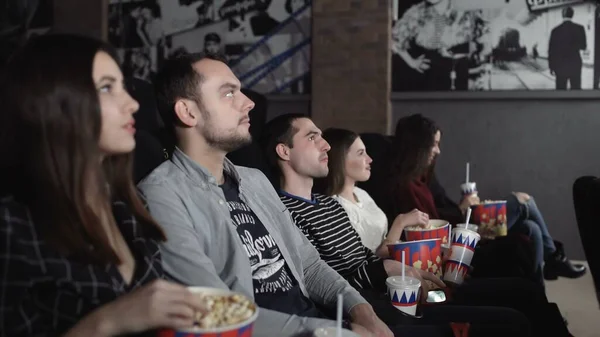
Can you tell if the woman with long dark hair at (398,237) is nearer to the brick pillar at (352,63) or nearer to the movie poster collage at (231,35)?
the brick pillar at (352,63)

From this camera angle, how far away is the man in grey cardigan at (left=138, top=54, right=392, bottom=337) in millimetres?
1185

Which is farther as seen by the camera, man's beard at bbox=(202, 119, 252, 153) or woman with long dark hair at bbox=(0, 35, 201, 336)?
man's beard at bbox=(202, 119, 252, 153)

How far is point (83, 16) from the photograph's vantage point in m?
4.33

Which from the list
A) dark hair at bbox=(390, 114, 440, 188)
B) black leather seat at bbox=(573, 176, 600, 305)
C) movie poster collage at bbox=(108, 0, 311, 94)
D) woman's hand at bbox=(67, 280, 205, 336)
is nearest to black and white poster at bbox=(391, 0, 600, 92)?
movie poster collage at bbox=(108, 0, 311, 94)

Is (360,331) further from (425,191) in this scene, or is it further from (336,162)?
(425,191)

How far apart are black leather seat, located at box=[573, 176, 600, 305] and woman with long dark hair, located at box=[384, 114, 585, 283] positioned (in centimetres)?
84

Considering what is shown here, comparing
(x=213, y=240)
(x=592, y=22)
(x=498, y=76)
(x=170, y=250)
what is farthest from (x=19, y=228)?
(x=592, y=22)

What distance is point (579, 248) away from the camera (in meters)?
3.68

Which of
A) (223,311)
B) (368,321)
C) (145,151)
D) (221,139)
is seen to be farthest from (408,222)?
(223,311)

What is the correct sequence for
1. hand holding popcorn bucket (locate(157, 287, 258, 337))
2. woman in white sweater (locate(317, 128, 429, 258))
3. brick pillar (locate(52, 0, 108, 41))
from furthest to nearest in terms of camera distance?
1. brick pillar (locate(52, 0, 108, 41))
2. woman in white sweater (locate(317, 128, 429, 258))
3. hand holding popcorn bucket (locate(157, 287, 258, 337))

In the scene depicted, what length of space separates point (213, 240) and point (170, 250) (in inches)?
5.4

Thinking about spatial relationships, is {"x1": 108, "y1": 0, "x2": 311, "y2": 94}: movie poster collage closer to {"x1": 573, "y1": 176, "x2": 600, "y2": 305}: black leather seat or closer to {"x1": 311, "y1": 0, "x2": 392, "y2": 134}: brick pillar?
{"x1": 311, "y1": 0, "x2": 392, "y2": 134}: brick pillar

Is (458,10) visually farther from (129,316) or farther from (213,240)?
(129,316)

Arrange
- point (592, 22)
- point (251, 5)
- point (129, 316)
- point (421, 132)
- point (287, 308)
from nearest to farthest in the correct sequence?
point (129, 316)
point (287, 308)
point (421, 132)
point (592, 22)
point (251, 5)
